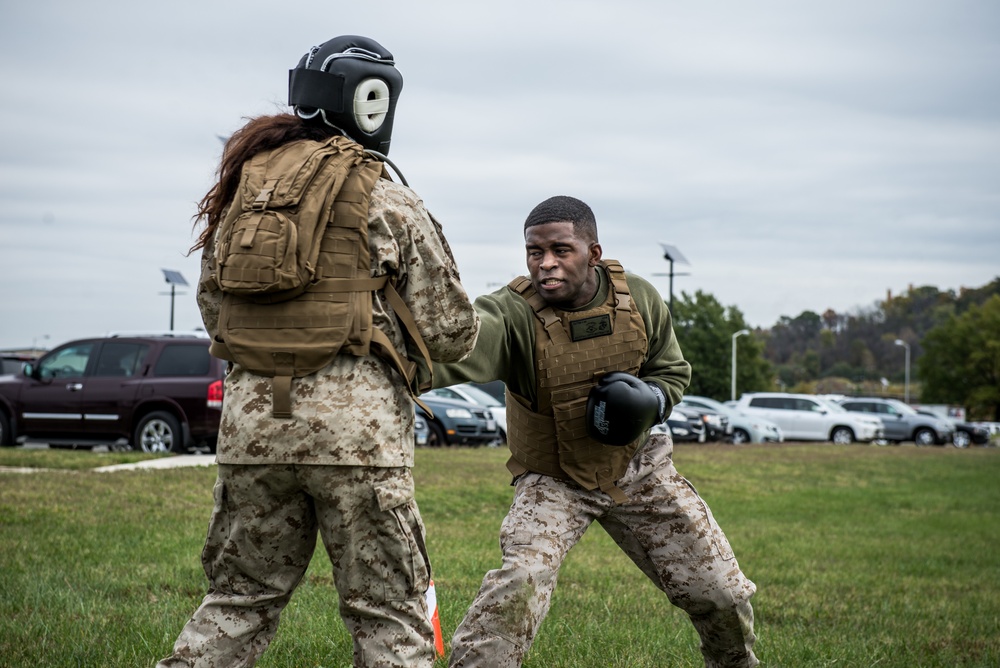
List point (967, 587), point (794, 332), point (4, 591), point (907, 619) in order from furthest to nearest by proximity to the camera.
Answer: point (794, 332), point (967, 587), point (907, 619), point (4, 591)

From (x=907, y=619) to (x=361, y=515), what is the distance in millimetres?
5243

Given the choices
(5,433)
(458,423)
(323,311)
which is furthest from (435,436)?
(323,311)

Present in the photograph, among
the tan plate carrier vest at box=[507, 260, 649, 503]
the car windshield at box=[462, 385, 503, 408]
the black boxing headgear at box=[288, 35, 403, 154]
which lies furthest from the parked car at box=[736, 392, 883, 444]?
the black boxing headgear at box=[288, 35, 403, 154]

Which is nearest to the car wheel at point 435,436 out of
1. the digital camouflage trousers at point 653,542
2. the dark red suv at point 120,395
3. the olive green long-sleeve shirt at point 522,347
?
the dark red suv at point 120,395

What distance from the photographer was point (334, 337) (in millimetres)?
3303

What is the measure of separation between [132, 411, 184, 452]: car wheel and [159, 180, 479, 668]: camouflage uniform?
12402 millimetres

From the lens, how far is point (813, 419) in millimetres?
36344

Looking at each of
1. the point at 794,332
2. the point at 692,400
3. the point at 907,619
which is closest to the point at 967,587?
the point at 907,619

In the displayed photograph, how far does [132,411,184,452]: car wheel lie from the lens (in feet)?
50.6

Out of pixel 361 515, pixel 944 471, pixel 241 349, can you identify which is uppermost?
pixel 241 349

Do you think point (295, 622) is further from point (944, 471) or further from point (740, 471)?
point (944, 471)

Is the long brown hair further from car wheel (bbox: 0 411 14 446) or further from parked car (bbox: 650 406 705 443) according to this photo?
parked car (bbox: 650 406 705 443)

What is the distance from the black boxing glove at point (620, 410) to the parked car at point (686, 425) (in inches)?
932

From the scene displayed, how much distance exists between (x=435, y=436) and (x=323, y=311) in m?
18.0
